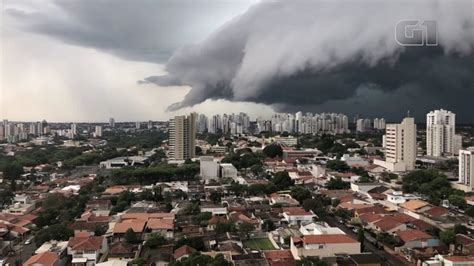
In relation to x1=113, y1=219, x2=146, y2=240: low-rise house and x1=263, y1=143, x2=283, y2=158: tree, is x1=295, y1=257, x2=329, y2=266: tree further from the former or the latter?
x1=263, y1=143, x2=283, y2=158: tree

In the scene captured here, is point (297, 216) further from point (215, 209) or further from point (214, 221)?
point (215, 209)

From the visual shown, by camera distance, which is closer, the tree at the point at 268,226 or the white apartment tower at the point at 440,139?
the tree at the point at 268,226

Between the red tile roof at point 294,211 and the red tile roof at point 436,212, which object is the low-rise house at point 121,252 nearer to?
the red tile roof at point 294,211

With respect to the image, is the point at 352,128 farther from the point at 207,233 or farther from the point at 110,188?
the point at 207,233

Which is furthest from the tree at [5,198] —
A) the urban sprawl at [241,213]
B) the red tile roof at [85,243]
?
the red tile roof at [85,243]

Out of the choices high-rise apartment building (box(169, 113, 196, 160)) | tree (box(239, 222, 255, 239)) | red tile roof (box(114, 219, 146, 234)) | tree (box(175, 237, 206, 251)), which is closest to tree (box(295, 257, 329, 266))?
tree (box(175, 237, 206, 251))
